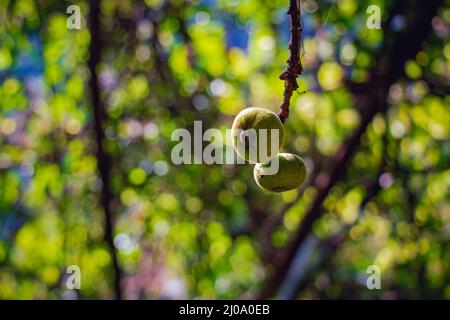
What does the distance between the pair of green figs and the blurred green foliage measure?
1369 millimetres

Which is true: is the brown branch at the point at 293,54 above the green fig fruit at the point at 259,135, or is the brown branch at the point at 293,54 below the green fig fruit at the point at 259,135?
above

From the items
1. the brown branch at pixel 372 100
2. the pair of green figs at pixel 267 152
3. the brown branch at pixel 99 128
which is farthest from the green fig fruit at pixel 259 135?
the brown branch at pixel 372 100

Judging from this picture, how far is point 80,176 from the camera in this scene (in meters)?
3.28

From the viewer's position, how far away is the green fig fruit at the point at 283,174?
1.52 meters

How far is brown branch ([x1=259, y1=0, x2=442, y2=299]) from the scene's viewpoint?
276cm

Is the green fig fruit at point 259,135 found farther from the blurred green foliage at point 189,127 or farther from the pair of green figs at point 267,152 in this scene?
the blurred green foliage at point 189,127

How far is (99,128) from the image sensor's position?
8.97 feet

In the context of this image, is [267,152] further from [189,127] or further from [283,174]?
[189,127]

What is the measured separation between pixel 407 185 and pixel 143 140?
4.92 ft

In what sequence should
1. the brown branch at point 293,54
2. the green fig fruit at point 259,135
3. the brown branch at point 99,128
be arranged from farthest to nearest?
the brown branch at point 99,128
the green fig fruit at point 259,135
the brown branch at point 293,54

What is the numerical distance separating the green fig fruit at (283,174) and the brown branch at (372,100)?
1.48 meters

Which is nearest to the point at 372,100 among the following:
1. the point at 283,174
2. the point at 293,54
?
the point at 283,174

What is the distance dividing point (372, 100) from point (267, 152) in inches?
62.0

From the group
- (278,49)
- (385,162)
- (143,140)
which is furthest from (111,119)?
(385,162)
